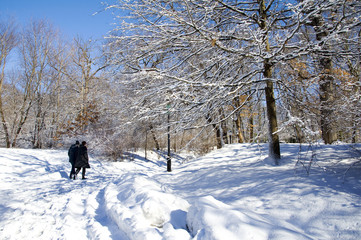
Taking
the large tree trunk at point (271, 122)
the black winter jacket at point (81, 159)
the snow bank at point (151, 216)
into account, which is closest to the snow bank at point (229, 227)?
the snow bank at point (151, 216)

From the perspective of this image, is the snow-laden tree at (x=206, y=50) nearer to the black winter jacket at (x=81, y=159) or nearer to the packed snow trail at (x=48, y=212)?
the packed snow trail at (x=48, y=212)

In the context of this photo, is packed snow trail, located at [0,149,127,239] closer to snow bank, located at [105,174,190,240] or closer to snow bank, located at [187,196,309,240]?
snow bank, located at [105,174,190,240]

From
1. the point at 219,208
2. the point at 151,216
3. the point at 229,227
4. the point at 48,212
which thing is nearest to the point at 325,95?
the point at 219,208

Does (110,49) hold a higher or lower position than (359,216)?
higher

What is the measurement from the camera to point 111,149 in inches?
587

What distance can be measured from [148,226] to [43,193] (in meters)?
4.78

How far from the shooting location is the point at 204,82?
5348mm

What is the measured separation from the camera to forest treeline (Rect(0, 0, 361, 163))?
4.43m

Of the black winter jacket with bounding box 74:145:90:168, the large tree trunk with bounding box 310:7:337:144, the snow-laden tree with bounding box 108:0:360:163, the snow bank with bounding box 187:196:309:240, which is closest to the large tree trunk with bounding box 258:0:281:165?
the snow-laden tree with bounding box 108:0:360:163

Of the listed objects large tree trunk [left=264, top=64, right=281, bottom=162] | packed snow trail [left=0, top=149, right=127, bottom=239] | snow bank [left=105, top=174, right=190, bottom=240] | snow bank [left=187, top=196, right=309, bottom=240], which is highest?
large tree trunk [left=264, top=64, right=281, bottom=162]

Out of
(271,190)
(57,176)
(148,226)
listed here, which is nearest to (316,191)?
(271,190)

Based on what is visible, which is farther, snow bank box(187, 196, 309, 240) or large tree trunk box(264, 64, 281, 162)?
large tree trunk box(264, 64, 281, 162)

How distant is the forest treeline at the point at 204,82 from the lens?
4.43 meters

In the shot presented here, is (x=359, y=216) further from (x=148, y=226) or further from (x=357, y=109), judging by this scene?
(x=148, y=226)
